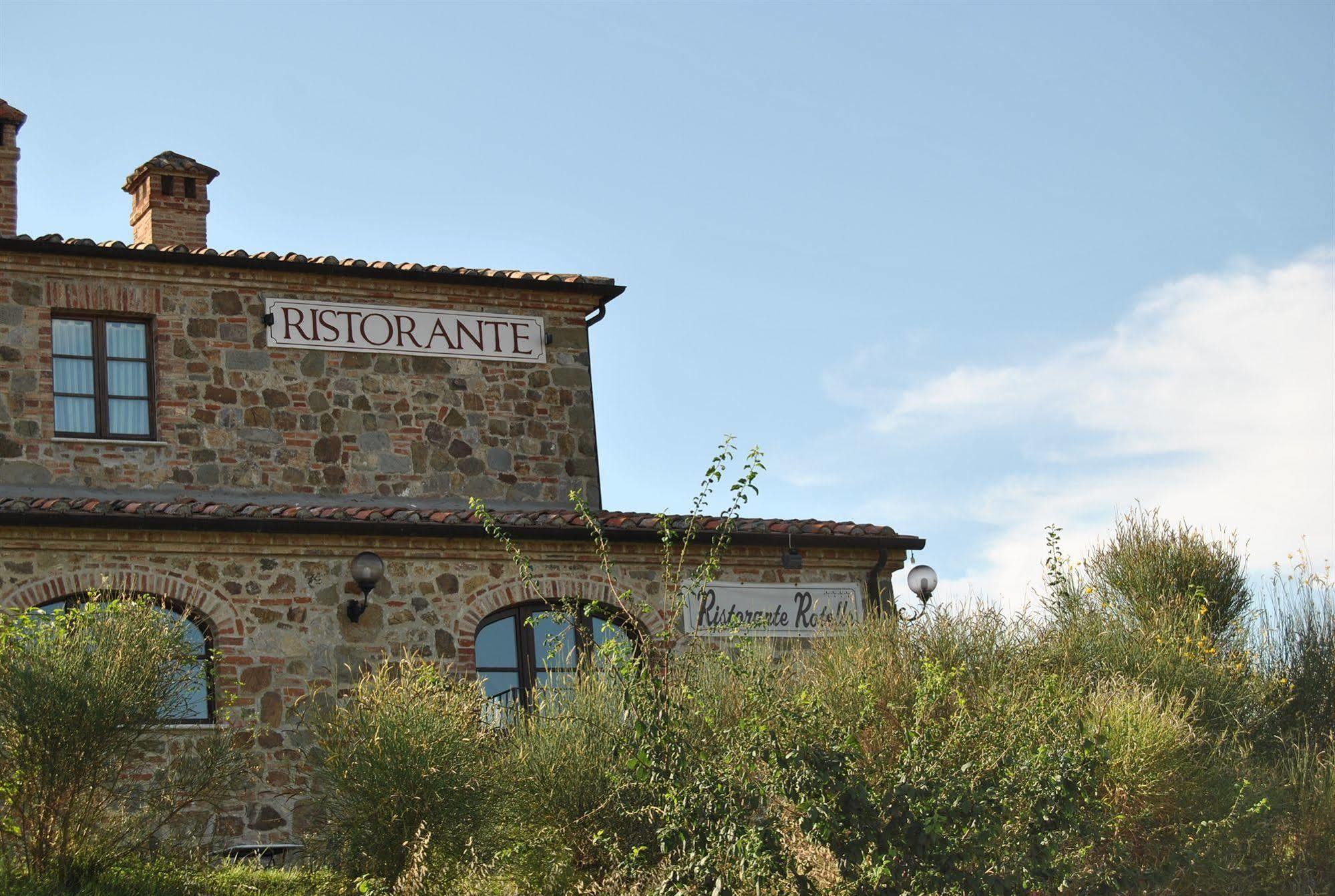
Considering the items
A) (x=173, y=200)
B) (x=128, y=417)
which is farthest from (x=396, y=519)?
(x=173, y=200)

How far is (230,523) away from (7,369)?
3.30 m

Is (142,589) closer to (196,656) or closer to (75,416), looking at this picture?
(196,656)

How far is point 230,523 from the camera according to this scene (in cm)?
1426

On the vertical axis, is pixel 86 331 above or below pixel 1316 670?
above

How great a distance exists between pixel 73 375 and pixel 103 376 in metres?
0.28

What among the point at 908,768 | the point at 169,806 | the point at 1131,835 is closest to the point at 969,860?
the point at 908,768

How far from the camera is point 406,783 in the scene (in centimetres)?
1176

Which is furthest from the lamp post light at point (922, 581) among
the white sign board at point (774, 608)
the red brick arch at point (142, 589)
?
the red brick arch at point (142, 589)

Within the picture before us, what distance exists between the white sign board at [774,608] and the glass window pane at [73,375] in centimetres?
600

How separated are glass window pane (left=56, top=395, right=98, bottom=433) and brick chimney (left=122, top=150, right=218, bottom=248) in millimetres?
2788

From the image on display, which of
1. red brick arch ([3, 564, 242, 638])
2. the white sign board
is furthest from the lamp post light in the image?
red brick arch ([3, 564, 242, 638])

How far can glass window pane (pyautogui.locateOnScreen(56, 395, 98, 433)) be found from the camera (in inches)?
635

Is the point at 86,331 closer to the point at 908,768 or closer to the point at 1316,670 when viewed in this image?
the point at 908,768

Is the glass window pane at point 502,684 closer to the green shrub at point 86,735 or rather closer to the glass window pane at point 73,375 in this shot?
the green shrub at point 86,735
